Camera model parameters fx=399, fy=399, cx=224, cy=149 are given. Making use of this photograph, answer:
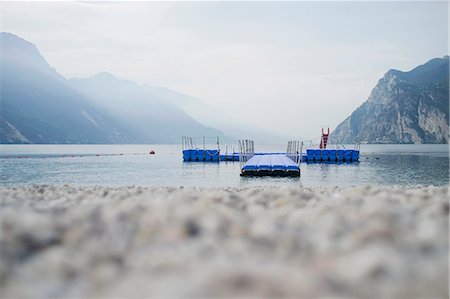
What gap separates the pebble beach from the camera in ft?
11.0

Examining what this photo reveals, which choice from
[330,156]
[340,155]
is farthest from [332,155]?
[340,155]

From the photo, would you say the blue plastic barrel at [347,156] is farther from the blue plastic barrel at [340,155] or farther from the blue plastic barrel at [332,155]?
the blue plastic barrel at [332,155]

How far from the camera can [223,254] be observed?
12.8 ft

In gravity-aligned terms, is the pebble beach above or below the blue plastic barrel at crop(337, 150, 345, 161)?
above

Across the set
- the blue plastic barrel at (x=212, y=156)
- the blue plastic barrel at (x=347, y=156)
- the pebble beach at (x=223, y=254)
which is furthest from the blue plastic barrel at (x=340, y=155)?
the pebble beach at (x=223, y=254)

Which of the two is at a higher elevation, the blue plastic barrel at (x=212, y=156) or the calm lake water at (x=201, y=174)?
the blue plastic barrel at (x=212, y=156)

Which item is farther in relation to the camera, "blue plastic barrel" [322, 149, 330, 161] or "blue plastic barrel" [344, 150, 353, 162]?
"blue plastic barrel" [344, 150, 353, 162]

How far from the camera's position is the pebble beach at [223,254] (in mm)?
3344

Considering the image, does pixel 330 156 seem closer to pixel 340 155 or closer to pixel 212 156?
pixel 340 155

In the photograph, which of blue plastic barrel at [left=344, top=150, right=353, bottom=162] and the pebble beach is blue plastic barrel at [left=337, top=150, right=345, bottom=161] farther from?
the pebble beach

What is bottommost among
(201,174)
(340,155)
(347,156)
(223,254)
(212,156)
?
(201,174)

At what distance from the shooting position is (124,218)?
5.06 meters

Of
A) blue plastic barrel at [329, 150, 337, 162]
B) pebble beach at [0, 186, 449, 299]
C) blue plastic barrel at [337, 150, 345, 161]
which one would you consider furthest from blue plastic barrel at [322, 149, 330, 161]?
pebble beach at [0, 186, 449, 299]

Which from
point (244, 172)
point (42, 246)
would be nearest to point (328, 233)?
point (42, 246)
